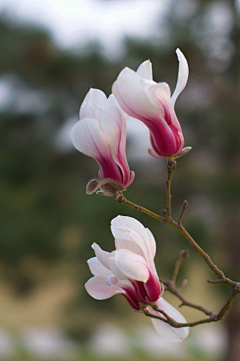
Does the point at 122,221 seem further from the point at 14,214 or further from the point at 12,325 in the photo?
the point at 12,325

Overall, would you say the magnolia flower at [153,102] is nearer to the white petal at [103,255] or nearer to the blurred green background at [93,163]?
the white petal at [103,255]

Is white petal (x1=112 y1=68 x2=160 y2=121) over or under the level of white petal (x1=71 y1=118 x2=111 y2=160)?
over

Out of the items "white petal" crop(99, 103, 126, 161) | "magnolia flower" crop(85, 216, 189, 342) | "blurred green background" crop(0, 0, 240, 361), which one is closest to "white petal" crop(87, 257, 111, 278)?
"magnolia flower" crop(85, 216, 189, 342)

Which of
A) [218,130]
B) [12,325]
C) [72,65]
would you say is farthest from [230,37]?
[12,325]

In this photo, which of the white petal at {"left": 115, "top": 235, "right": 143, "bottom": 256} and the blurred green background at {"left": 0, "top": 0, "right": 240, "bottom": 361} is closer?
the white petal at {"left": 115, "top": 235, "right": 143, "bottom": 256}

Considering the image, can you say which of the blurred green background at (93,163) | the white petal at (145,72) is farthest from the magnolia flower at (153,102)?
the blurred green background at (93,163)

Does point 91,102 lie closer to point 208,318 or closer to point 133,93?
point 133,93

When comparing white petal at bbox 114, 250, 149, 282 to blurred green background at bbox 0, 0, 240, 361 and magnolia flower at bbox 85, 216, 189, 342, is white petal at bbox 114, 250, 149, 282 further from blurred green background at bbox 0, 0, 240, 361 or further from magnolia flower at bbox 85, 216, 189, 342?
blurred green background at bbox 0, 0, 240, 361

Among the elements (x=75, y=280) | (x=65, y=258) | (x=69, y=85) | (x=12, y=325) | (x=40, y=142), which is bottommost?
(x=12, y=325)
